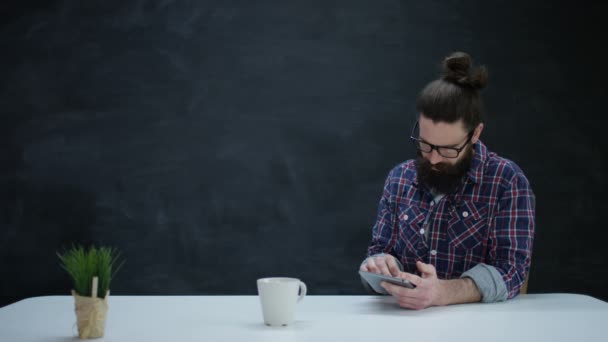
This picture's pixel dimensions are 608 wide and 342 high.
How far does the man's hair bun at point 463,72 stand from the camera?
6.27 feet

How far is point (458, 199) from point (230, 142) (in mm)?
1250

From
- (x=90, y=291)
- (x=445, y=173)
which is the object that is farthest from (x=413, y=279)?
(x=90, y=291)

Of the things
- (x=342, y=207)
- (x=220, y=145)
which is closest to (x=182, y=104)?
(x=220, y=145)

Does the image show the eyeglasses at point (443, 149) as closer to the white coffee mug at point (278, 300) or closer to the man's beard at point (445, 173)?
the man's beard at point (445, 173)

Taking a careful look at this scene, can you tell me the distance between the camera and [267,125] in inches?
115

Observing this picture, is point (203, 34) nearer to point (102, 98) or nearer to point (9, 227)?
point (102, 98)

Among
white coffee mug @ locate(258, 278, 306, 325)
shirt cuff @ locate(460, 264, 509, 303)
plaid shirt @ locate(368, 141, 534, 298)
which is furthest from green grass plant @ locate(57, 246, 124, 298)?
plaid shirt @ locate(368, 141, 534, 298)

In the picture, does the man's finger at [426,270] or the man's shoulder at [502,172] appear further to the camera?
the man's shoulder at [502,172]

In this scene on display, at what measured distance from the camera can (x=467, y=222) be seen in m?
1.95

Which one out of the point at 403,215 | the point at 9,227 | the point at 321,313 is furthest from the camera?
the point at 9,227

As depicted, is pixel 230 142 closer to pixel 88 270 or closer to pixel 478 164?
pixel 478 164

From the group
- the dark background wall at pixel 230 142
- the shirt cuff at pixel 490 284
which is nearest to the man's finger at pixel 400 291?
the shirt cuff at pixel 490 284

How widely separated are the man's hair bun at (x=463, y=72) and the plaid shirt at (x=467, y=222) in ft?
0.62

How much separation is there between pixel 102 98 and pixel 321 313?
182 centimetres
